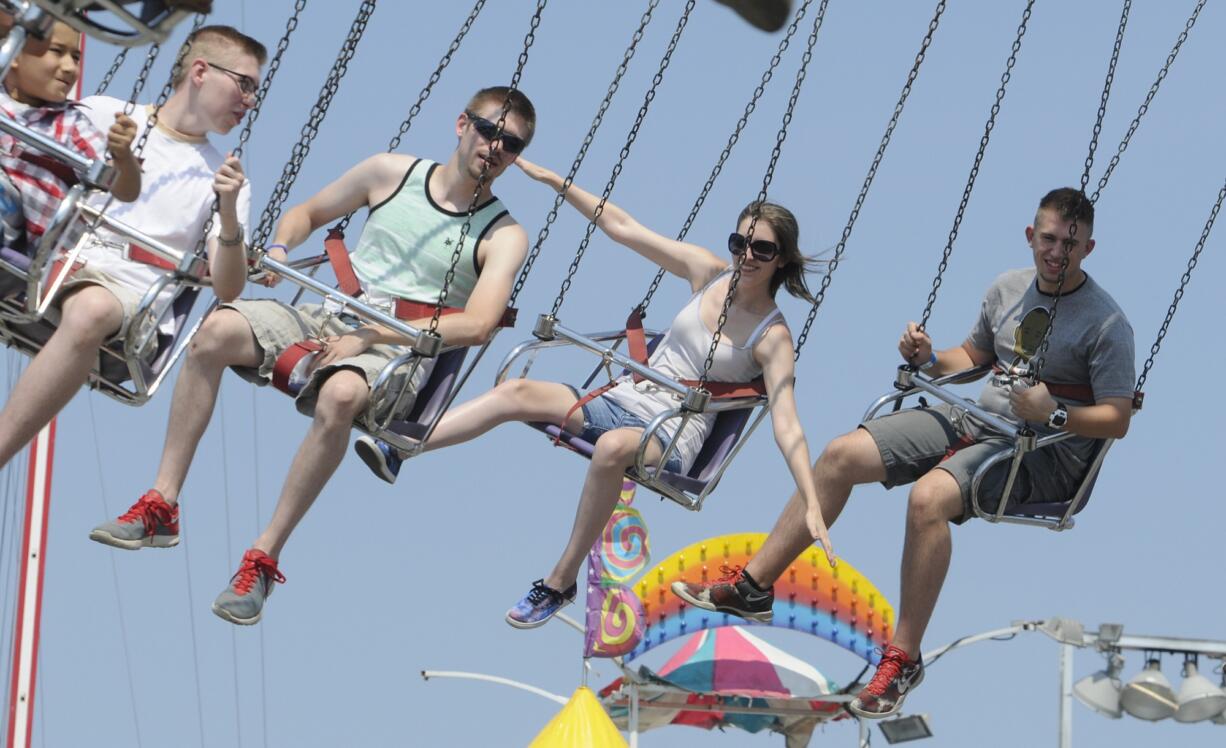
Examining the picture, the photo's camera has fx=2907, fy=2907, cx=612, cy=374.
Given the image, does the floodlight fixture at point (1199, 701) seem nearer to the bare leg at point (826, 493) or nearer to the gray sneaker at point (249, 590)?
the bare leg at point (826, 493)

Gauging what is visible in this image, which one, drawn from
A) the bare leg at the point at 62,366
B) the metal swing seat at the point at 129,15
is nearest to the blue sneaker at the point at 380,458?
the bare leg at the point at 62,366

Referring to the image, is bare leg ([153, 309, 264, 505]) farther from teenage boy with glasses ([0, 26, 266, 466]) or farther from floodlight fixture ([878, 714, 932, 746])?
floodlight fixture ([878, 714, 932, 746])

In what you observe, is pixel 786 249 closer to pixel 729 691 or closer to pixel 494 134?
pixel 494 134

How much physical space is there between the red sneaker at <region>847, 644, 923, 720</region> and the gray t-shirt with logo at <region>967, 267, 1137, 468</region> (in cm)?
107

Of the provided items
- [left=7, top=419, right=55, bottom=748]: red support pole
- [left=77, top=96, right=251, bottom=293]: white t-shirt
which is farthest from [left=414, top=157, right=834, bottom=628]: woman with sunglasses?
[left=7, top=419, right=55, bottom=748]: red support pole

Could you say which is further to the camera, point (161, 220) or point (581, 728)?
point (581, 728)

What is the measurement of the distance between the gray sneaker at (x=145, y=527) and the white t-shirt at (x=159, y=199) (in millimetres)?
864

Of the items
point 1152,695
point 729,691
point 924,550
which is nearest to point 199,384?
point 924,550

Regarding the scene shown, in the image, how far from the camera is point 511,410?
12055 mm

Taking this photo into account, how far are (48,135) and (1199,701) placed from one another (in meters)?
9.04

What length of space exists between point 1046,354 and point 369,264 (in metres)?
2.75

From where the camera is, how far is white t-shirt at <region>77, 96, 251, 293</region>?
35.8 feet

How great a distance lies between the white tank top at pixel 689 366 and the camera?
1193cm

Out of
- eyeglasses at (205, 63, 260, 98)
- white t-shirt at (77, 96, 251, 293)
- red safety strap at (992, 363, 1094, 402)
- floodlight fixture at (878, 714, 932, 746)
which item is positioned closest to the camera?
white t-shirt at (77, 96, 251, 293)
